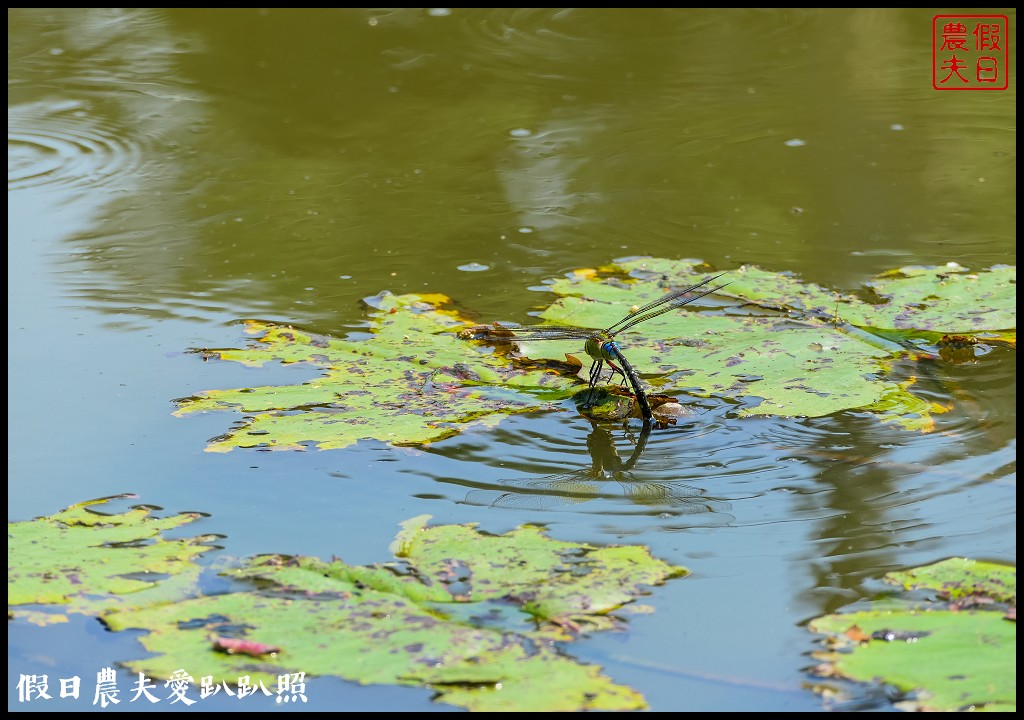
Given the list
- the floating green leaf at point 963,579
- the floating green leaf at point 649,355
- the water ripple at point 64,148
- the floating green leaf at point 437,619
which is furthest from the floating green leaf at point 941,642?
the water ripple at point 64,148

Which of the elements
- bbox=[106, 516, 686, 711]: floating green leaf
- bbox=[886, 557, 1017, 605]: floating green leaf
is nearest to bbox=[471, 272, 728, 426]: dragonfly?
bbox=[106, 516, 686, 711]: floating green leaf

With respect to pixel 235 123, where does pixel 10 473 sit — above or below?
below

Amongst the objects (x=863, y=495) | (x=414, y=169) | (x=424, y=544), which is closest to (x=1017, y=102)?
(x=414, y=169)

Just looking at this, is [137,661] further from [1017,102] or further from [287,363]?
[1017,102]

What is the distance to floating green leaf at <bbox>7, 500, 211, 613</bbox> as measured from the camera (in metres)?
1.96

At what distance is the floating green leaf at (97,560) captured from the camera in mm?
1958

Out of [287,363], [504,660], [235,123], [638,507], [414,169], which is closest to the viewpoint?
[504,660]

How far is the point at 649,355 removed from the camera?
2.94m

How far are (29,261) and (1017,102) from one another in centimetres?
414

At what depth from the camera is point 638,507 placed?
2330mm

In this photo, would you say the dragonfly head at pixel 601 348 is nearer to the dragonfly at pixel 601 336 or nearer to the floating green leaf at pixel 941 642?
the dragonfly at pixel 601 336

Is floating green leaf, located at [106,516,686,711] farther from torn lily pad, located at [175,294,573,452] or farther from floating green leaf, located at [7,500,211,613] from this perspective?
torn lily pad, located at [175,294,573,452]

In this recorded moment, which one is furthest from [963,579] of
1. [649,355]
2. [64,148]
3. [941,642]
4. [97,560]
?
[64,148]

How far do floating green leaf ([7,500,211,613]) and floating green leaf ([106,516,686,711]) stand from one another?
78 millimetres
